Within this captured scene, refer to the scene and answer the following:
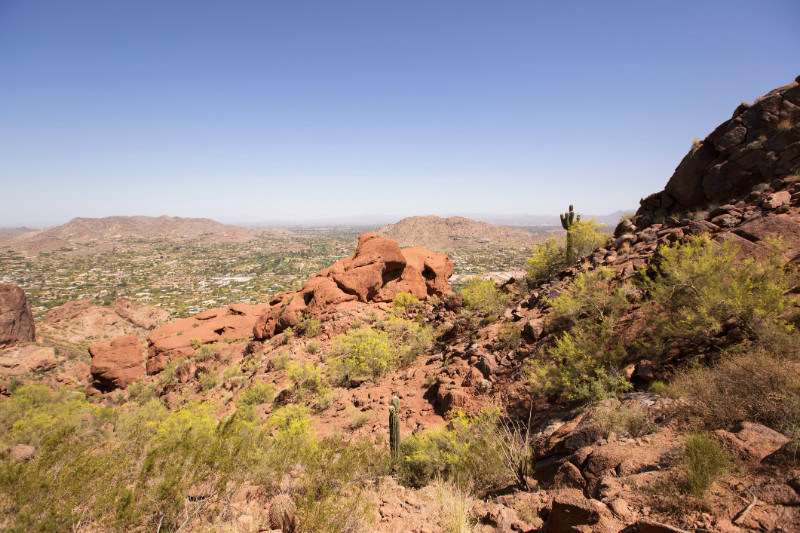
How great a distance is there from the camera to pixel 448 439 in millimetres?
6688

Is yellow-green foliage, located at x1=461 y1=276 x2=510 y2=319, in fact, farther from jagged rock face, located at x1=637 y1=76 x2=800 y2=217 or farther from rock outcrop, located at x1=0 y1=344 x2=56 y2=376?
rock outcrop, located at x1=0 y1=344 x2=56 y2=376

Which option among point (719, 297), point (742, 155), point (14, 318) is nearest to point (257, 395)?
point (719, 297)

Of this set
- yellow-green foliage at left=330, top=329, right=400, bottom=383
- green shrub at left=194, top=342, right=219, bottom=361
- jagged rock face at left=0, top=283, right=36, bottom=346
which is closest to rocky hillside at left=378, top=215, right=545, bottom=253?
jagged rock face at left=0, top=283, right=36, bottom=346

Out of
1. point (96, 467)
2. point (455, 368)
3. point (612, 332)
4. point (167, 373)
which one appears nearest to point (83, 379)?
point (167, 373)

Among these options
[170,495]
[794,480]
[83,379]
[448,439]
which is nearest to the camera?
[794,480]

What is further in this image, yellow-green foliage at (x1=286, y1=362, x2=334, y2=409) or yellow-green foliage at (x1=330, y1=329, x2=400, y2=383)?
yellow-green foliage at (x1=330, y1=329, x2=400, y2=383)

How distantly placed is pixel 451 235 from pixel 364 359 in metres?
102

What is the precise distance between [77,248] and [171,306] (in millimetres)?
134156

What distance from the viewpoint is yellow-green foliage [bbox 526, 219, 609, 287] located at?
1547 cm

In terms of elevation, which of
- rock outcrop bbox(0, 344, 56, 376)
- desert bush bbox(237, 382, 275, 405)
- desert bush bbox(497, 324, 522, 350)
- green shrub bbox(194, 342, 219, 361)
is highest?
desert bush bbox(497, 324, 522, 350)

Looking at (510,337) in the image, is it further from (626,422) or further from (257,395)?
Answer: (257,395)

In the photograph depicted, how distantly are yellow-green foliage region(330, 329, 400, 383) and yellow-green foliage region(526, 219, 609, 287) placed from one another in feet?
27.6

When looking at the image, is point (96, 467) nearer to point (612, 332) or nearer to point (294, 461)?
point (294, 461)

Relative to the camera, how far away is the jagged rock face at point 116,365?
17.8 m
